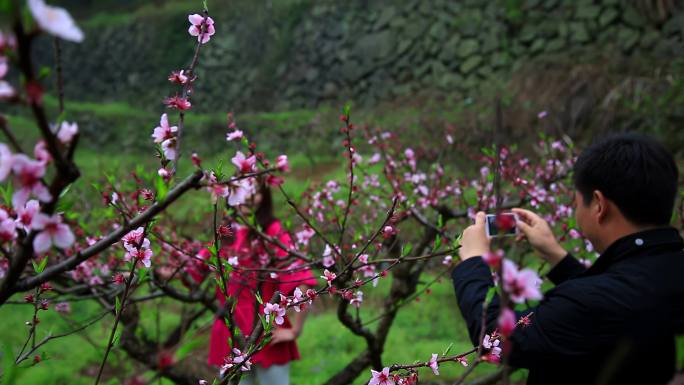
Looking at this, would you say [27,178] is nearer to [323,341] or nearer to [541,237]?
[541,237]

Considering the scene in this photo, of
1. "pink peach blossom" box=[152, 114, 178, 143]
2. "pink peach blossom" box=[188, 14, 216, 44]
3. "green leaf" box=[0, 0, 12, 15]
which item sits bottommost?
"green leaf" box=[0, 0, 12, 15]

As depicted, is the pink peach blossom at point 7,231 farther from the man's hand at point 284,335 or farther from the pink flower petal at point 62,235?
the man's hand at point 284,335

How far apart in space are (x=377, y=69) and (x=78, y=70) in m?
11.6

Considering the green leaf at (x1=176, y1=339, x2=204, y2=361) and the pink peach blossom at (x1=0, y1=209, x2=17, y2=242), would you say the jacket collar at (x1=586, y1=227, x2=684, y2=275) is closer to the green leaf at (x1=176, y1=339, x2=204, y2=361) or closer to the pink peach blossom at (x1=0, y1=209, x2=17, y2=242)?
the green leaf at (x1=176, y1=339, x2=204, y2=361)

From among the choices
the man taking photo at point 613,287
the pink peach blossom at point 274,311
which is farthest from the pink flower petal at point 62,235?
the man taking photo at point 613,287

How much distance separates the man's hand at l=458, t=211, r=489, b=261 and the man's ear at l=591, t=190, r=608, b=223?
0.85ft

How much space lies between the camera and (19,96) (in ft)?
1.58

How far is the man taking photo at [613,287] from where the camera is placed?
102cm

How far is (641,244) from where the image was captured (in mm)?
1115

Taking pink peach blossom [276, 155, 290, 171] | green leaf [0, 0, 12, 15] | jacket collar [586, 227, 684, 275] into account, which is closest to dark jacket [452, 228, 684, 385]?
jacket collar [586, 227, 684, 275]

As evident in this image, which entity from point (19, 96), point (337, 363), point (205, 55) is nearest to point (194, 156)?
point (19, 96)

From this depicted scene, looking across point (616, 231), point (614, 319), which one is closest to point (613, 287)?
point (614, 319)

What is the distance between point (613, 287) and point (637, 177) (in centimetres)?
26

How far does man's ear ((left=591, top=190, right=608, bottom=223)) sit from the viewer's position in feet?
3.87
